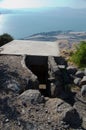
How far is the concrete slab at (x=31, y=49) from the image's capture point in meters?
15.8

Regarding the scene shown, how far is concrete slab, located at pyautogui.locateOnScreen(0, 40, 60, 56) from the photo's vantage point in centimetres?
1578

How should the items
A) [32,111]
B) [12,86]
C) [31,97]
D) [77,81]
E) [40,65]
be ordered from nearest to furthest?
[32,111]
[31,97]
[12,86]
[77,81]
[40,65]

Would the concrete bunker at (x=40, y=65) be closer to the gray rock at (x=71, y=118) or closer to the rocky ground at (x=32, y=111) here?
the rocky ground at (x=32, y=111)

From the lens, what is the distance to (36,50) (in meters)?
16.5

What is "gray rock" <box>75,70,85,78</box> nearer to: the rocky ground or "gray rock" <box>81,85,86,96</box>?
"gray rock" <box>81,85,86,96</box>

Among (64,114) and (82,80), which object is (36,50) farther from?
(64,114)

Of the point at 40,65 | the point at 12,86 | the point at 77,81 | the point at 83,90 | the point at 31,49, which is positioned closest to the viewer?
the point at 12,86

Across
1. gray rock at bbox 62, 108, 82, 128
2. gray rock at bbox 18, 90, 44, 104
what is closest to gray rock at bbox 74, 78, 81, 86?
gray rock at bbox 18, 90, 44, 104

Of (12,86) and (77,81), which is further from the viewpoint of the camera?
(77,81)

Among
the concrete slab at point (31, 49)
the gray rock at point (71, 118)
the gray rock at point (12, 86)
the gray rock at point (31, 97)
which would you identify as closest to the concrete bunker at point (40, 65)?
the concrete slab at point (31, 49)

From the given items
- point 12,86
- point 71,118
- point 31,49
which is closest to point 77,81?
point 31,49

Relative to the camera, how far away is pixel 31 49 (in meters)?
16.8

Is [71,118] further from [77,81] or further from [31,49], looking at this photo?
[31,49]

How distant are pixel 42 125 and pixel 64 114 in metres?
0.58
